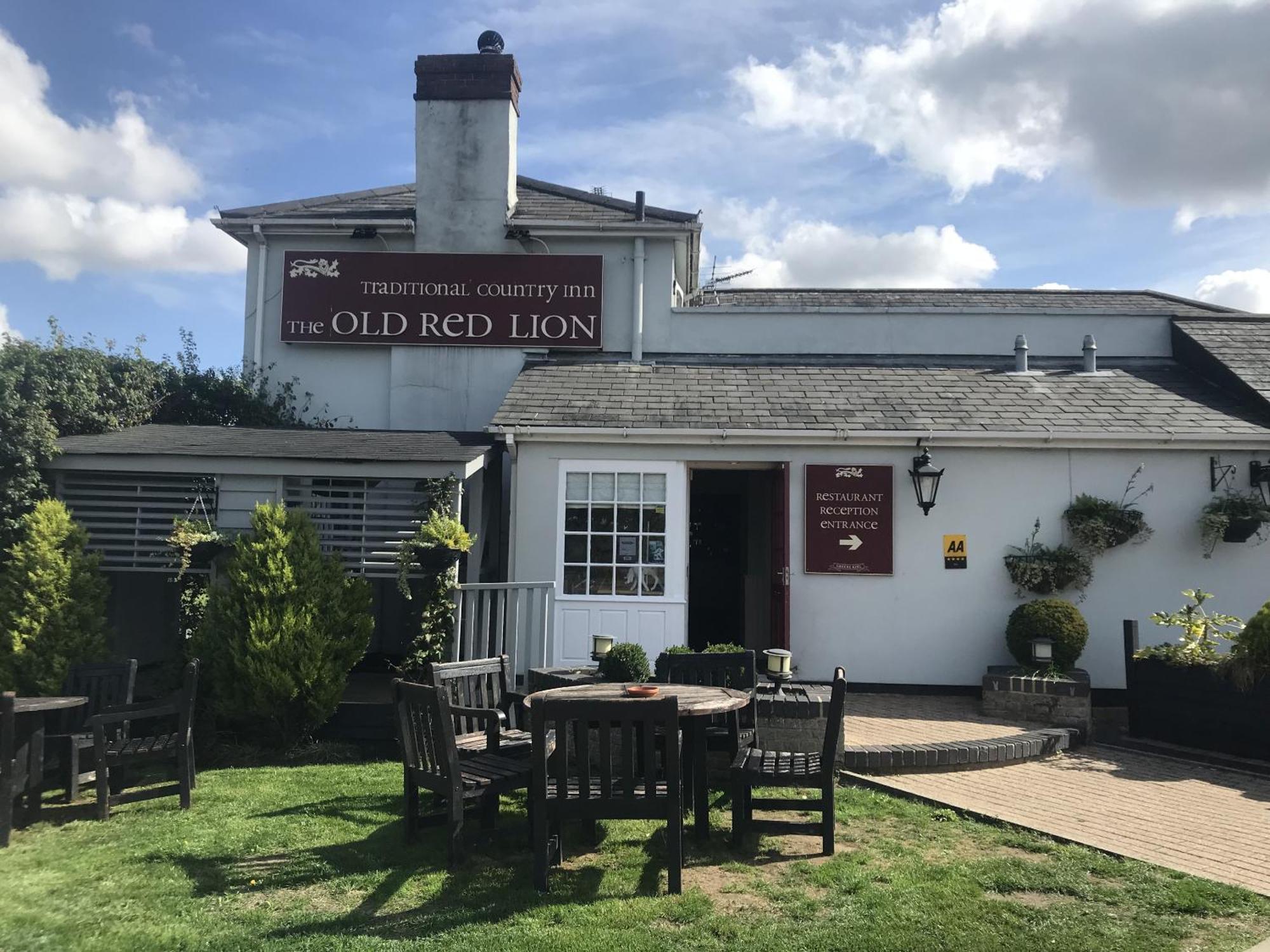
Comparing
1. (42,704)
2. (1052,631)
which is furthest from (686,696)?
(1052,631)

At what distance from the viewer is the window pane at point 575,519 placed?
9680mm

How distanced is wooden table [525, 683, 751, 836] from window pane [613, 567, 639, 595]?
12.7 feet

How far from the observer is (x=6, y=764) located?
17.4ft

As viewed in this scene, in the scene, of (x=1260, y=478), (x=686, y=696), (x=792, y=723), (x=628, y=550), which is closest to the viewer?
(x=686, y=696)

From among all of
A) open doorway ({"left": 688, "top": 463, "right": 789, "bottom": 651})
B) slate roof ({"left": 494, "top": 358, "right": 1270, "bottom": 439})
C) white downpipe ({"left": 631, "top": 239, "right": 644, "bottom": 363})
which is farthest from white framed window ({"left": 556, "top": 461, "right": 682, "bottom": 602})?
white downpipe ({"left": 631, "top": 239, "right": 644, "bottom": 363})

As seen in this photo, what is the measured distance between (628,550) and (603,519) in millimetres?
429

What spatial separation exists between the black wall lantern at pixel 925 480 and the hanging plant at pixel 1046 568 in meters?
1.06

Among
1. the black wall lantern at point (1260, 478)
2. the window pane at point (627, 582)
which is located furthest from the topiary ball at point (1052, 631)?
the window pane at point (627, 582)

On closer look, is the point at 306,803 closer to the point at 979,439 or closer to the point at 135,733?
the point at 135,733

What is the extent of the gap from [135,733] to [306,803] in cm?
255

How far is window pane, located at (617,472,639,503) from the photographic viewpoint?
970 centimetres

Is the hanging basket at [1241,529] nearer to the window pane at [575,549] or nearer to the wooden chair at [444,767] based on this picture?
the window pane at [575,549]

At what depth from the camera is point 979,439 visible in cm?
957

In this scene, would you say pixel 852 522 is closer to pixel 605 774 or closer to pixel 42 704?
pixel 605 774
